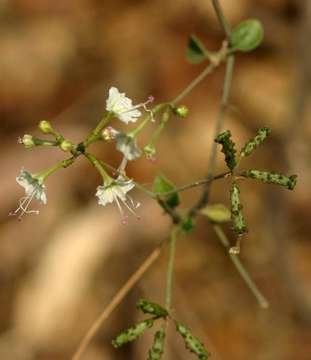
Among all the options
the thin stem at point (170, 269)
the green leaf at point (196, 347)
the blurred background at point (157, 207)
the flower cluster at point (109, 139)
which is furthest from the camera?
the blurred background at point (157, 207)

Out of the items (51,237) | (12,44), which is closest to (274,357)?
(51,237)

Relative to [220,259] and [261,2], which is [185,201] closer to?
[220,259]

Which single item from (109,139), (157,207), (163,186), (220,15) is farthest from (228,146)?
(157,207)

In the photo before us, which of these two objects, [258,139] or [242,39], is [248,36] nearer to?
[242,39]

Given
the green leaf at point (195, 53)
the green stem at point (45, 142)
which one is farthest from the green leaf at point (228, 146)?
the green leaf at point (195, 53)

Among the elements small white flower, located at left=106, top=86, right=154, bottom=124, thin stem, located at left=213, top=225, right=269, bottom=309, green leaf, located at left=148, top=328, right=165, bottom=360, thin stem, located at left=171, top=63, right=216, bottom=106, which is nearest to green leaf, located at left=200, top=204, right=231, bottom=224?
thin stem, located at left=213, top=225, right=269, bottom=309

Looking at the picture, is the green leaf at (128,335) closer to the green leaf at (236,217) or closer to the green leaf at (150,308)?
the green leaf at (150,308)

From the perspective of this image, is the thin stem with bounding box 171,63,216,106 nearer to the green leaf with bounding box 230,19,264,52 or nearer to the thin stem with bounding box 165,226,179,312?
the green leaf with bounding box 230,19,264,52
